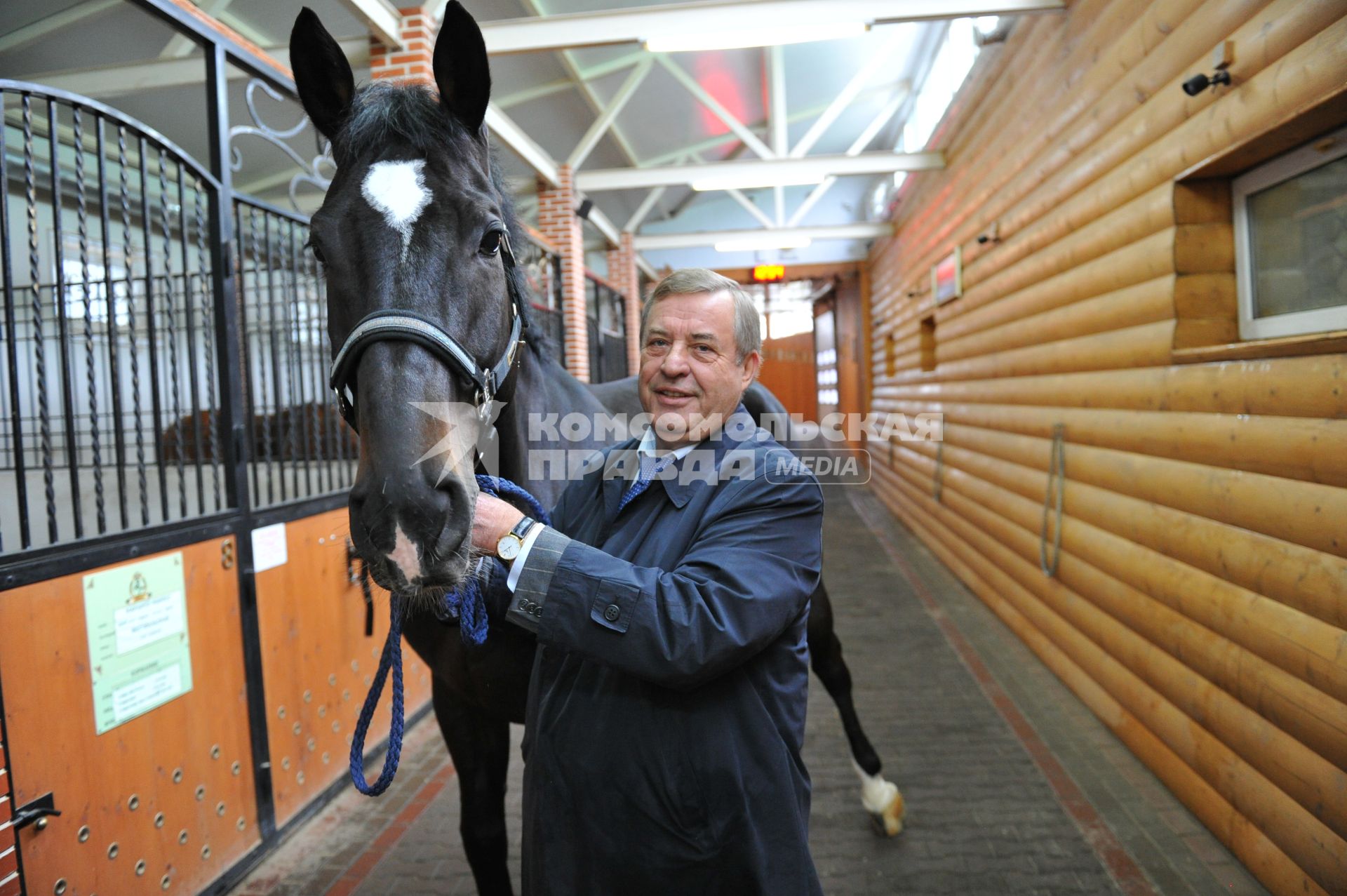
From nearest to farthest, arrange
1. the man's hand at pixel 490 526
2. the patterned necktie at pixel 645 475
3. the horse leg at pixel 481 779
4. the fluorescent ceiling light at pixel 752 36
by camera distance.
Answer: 1. the man's hand at pixel 490 526
2. the patterned necktie at pixel 645 475
3. the horse leg at pixel 481 779
4. the fluorescent ceiling light at pixel 752 36

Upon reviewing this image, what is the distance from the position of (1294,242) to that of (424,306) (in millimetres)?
3021

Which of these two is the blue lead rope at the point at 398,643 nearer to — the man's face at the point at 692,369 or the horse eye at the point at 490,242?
the man's face at the point at 692,369

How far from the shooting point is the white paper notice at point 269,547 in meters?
3.11

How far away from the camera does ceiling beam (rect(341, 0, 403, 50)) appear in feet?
16.1

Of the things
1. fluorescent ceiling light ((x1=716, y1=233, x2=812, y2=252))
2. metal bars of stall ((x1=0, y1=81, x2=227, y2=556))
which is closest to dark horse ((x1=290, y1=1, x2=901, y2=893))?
metal bars of stall ((x1=0, y1=81, x2=227, y2=556))

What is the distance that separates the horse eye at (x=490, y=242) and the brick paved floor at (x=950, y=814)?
2.47 meters

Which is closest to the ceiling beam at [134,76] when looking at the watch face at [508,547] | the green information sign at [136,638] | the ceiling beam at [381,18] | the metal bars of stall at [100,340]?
the metal bars of stall at [100,340]

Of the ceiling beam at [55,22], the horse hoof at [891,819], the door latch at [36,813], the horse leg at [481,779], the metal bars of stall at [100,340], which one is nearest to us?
the door latch at [36,813]

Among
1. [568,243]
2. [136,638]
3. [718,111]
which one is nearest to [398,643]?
[136,638]

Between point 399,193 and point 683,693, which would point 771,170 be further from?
point 683,693

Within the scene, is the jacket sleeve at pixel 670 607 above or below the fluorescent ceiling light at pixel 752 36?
below

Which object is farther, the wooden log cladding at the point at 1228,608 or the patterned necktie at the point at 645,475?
the wooden log cladding at the point at 1228,608

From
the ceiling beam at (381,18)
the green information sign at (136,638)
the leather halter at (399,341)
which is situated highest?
the ceiling beam at (381,18)

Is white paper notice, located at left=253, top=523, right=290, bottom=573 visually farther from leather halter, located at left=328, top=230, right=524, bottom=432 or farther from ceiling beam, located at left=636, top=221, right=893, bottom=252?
ceiling beam, located at left=636, top=221, right=893, bottom=252
